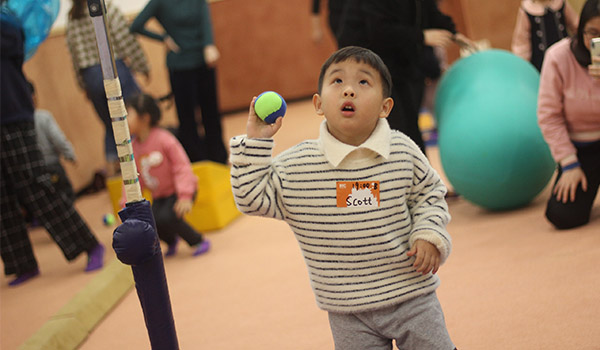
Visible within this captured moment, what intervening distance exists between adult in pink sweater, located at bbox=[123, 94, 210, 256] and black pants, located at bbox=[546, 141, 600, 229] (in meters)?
1.48

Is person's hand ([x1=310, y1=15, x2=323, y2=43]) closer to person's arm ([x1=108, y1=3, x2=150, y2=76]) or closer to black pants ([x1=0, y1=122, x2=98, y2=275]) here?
person's arm ([x1=108, y1=3, x2=150, y2=76])

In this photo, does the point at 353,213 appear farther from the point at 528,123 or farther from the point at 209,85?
the point at 209,85

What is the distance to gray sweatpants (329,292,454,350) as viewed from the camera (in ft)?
4.44

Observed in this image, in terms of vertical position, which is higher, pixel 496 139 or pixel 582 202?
pixel 496 139

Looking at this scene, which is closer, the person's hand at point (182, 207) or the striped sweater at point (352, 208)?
the striped sweater at point (352, 208)

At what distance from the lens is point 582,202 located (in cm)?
242

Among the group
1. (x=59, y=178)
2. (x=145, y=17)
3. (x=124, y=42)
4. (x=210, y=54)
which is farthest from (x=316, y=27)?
(x=59, y=178)

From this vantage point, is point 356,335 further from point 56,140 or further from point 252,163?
point 56,140

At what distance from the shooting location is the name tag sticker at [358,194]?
1.35 meters

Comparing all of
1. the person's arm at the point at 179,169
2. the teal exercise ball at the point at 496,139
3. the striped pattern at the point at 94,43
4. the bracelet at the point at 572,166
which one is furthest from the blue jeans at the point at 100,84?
the bracelet at the point at 572,166

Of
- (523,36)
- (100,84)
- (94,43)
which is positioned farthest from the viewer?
(100,84)

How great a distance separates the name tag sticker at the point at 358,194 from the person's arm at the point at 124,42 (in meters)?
2.69

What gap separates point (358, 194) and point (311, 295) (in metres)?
0.98

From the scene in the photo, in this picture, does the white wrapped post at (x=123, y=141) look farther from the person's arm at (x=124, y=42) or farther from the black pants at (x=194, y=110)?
the black pants at (x=194, y=110)
